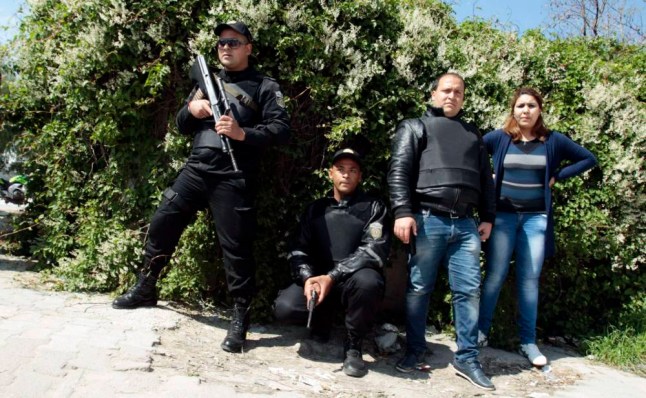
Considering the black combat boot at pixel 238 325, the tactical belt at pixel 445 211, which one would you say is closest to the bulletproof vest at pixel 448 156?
the tactical belt at pixel 445 211

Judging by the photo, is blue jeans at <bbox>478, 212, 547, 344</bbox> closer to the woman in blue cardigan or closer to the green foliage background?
the woman in blue cardigan

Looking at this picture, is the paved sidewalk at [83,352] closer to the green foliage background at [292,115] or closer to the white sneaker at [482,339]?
the green foliage background at [292,115]

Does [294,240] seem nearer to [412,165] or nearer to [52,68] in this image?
[412,165]

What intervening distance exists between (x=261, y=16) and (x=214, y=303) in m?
2.40

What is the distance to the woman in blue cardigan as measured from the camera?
4098mm

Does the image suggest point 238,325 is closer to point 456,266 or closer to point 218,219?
point 218,219

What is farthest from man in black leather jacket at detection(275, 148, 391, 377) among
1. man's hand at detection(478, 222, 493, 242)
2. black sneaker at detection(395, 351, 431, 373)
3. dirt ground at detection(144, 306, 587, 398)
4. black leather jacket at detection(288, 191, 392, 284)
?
man's hand at detection(478, 222, 493, 242)

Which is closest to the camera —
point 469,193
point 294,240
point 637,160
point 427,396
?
point 427,396

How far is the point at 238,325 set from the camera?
3.75 meters

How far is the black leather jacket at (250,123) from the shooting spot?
3.71m

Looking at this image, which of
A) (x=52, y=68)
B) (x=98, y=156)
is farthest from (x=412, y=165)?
(x=52, y=68)

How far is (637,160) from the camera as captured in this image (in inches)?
182

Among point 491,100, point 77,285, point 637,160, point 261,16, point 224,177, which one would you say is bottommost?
point 77,285

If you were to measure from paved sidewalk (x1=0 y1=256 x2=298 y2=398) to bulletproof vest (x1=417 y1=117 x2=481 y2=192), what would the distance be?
1734mm
